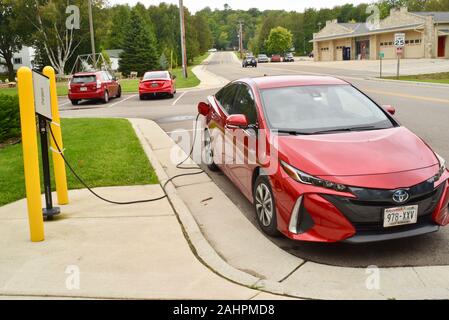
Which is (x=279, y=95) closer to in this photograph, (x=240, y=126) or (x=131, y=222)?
(x=240, y=126)

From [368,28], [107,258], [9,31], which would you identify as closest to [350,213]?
[107,258]

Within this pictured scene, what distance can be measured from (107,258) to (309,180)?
1.98 meters

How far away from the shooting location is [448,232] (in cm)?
488

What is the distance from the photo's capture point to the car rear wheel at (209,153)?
7.72 metres

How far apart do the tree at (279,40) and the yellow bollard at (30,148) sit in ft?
354

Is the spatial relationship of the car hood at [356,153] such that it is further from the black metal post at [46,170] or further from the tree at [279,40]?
the tree at [279,40]

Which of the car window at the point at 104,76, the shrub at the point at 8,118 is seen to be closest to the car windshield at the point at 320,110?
the shrub at the point at 8,118

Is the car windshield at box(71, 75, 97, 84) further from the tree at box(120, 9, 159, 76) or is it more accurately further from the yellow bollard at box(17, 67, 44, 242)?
the tree at box(120, 9, 159, 76)

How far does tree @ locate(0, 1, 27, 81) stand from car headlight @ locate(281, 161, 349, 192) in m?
51.3

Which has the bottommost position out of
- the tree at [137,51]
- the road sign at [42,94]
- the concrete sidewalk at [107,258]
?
the concrete sidewalk at [107,258]

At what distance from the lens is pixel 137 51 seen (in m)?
62.9

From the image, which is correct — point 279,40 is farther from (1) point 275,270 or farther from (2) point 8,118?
(1) point 275,270
